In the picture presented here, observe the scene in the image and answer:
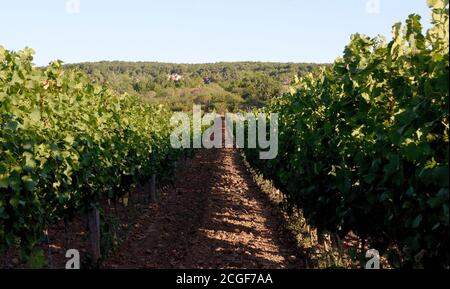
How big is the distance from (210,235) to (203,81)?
133616 millimetres

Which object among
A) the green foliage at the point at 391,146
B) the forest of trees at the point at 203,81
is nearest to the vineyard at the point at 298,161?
the green foliage at the point at 391,146

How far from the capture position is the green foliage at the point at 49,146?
246 inches

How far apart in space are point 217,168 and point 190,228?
1625 centimetres

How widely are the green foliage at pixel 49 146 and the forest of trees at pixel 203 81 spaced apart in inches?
2568

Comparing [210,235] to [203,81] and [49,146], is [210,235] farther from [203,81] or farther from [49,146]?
[203,81]

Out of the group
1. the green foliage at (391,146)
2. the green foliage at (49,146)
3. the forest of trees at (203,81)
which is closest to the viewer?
the green foliage at (391,146)

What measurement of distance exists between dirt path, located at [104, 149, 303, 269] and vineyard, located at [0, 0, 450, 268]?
54 mm

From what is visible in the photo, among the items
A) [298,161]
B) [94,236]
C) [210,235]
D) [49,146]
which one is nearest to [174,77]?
[210,235]

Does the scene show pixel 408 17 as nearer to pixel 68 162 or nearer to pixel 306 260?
pixel 68 162

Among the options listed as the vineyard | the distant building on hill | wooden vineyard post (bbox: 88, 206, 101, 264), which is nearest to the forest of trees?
the distant building on hill

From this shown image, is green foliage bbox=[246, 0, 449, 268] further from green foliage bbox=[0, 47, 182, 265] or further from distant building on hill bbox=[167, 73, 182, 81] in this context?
distant building on hill bbox=[167, 73, 182, 81]

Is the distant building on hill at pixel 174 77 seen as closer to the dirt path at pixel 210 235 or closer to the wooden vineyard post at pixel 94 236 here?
the dirt path at pixel 210 235

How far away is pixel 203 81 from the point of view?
144375 mm

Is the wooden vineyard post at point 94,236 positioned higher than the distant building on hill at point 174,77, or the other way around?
the distant building on hill at point 174,77
